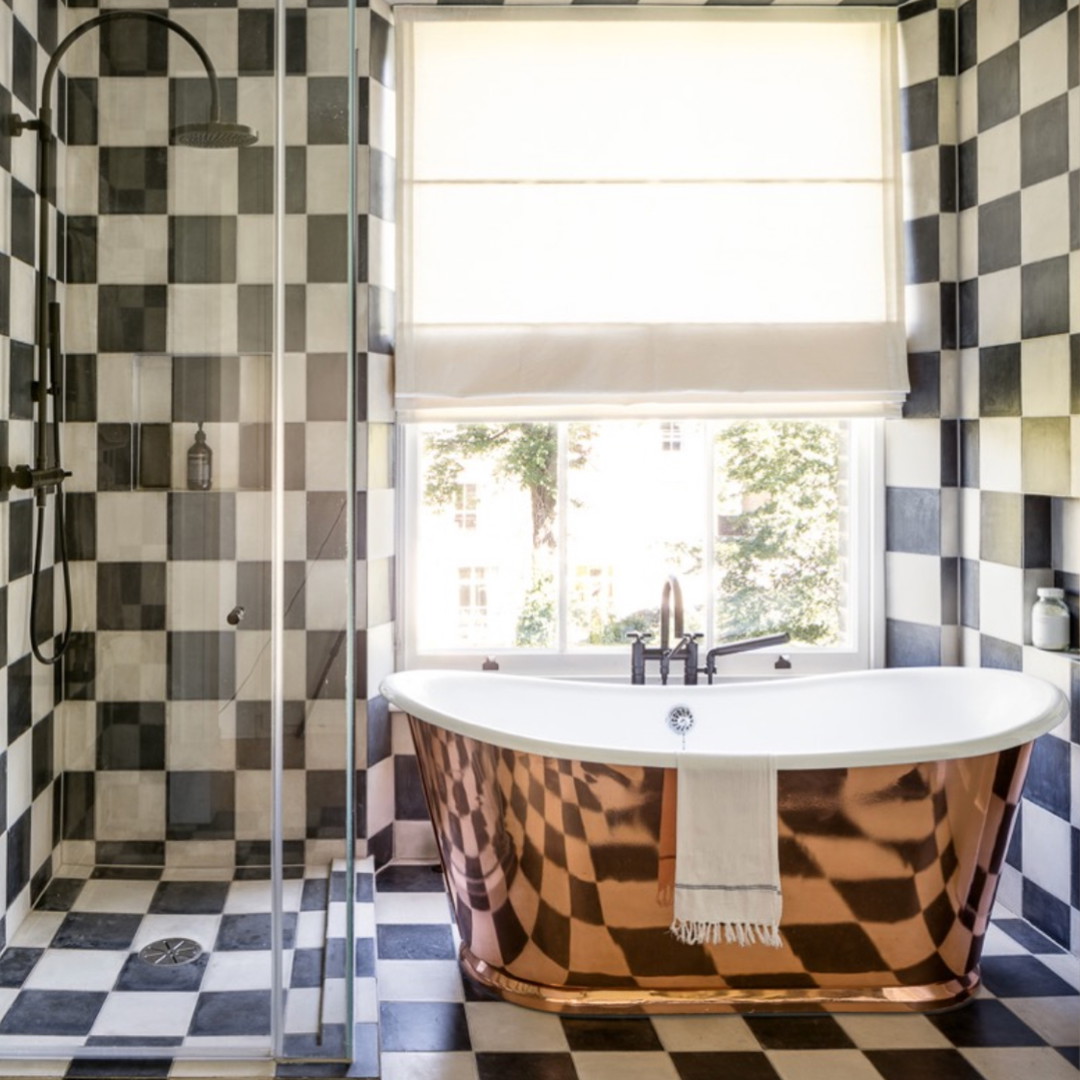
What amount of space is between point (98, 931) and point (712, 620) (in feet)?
6.81

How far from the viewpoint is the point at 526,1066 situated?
98.0 inches

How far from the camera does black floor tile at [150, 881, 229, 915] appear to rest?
231cm

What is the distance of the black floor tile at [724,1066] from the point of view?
246cm

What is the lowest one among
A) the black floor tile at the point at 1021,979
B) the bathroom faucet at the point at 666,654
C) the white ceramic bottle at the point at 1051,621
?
the black floor tile at the point at 1021,979

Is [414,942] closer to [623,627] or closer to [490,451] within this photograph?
[623,627]

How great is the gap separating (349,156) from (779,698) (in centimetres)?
192

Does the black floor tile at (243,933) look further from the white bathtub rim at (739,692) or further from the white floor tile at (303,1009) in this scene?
the white bathtub rim at (739,692)

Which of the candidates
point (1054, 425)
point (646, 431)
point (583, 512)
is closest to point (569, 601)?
point (583, 512)

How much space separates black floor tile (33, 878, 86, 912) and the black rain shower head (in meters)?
1.42

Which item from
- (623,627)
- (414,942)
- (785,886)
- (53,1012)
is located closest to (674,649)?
(623,627)

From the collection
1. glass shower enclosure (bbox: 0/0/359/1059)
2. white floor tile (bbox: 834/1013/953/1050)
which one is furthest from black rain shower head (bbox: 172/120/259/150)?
white floor tile (bbox: 834/1013/953/1050)

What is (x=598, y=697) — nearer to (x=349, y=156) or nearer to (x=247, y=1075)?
(x=247, y=1075)

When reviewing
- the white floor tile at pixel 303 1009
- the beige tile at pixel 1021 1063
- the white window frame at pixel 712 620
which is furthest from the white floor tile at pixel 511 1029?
the white window frame at pixel 712 620

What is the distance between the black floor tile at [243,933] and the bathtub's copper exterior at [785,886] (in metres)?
0.63
